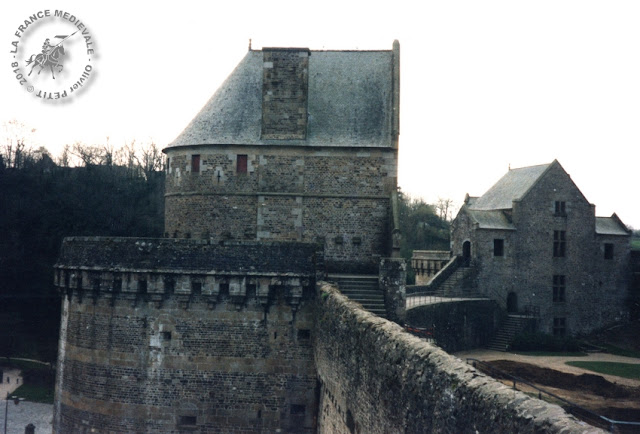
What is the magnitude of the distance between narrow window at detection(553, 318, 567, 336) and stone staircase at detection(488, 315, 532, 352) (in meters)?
3.87

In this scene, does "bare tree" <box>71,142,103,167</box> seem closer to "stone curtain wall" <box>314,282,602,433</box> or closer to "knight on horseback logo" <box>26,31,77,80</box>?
"knight on horseback logo" <box>26,31,77,80</box>

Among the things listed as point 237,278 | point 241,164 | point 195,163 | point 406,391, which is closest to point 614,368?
point 241,164

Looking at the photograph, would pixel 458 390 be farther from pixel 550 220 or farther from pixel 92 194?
pixel 92 194

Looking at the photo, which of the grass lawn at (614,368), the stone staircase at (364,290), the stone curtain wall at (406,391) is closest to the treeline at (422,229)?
the grass lawn at (614,368)

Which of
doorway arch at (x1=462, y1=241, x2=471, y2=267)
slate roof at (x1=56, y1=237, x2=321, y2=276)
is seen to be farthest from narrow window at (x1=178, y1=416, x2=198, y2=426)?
doorway arch at (x1=462, y1=241, x2=471, y2=267)

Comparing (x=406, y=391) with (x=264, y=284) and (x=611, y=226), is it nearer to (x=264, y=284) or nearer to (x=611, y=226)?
(x=264, y=284)

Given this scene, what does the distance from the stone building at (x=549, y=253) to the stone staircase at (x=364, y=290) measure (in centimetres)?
2200

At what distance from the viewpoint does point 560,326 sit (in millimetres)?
42719

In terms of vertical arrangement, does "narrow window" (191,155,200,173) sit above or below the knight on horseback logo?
below

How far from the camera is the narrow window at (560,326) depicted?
1679 inches

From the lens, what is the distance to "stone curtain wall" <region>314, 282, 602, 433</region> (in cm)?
545

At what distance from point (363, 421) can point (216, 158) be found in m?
15.6

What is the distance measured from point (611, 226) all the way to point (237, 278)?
35.1 metres

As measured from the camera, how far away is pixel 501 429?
5.54 meters
